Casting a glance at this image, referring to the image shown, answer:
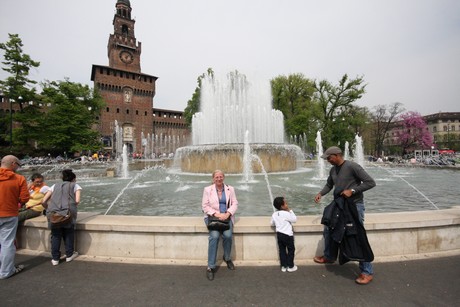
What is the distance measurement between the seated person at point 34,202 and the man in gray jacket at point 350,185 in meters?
4.67

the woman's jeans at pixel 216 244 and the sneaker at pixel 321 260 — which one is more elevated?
the woman's jeans at pixel 216 244

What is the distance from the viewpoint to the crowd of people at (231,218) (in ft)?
10.1

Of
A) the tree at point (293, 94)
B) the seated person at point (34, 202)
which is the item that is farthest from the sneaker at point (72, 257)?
the tree at point (293, 94)

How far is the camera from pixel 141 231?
3.63 m

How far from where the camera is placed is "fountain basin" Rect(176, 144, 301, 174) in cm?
1454

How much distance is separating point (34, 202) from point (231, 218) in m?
3.67

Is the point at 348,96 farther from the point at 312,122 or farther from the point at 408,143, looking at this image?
the point at 408,143

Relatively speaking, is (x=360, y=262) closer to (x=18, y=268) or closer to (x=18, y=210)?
(x=18, y=268)

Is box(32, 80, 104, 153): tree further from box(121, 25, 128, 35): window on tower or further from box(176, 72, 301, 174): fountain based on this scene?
box(121, 25, 128, 35): window on tower

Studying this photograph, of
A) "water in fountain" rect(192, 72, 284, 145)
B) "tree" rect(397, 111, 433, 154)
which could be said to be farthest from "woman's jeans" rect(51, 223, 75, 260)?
"tree" rect(397, 111, 433, 154)

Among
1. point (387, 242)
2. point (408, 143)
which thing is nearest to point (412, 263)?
point (387, 242)

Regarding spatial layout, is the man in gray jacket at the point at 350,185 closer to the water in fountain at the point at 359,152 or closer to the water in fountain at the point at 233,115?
the water in fountain at the point at 233,115

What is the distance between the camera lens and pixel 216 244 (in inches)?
132

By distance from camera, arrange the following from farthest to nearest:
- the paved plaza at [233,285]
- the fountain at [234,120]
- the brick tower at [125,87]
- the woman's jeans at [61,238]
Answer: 1. the brick tower at [125,87]
2. the fountain at [234,120]
3. the woman's jeans at [61,238]
4. the paved plaza at [233,285]
